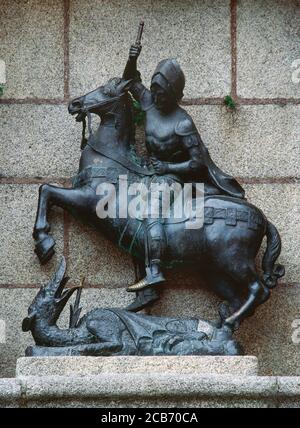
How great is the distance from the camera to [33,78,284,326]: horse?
8797 millimetres

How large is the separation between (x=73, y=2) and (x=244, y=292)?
2.54m

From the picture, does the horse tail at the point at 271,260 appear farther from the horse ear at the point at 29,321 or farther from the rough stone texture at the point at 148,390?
the horse ear at the point at 29,321

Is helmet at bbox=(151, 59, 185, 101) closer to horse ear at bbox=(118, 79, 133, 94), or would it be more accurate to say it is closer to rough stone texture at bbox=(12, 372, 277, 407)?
horse ear at bbox=(118, 79, 133, 94)

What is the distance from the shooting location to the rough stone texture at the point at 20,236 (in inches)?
362

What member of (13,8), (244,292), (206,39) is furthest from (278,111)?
(13,8)

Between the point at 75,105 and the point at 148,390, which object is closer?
the point at 148,390

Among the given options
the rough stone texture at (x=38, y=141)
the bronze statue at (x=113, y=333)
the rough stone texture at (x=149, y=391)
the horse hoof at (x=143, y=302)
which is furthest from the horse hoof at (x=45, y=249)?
the rough stone texture at (x=149, y=391)

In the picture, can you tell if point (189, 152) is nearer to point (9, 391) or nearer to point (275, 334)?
point (275, 334)

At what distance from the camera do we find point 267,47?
9609 mm

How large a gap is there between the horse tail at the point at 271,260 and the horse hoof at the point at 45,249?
4.87ft

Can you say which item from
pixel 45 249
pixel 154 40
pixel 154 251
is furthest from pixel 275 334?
pixel 154 40

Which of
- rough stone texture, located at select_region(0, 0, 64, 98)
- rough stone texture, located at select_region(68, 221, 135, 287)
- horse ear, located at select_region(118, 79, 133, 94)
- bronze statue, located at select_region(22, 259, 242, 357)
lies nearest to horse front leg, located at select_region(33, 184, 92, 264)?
rough stone texture, located at select_region(68, 221, 135, 287)

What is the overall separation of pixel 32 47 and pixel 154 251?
1.91 metres

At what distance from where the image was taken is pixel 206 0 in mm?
9664
